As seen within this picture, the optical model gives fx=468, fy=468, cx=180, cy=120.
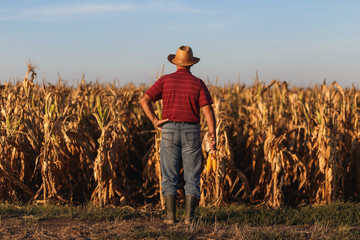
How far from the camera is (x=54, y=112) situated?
8.66 meters

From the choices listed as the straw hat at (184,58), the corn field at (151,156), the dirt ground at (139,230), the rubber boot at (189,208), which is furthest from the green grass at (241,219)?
the straw hat at (184,58)

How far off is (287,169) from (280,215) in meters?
1.48

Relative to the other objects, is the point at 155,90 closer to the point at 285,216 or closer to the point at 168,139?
the point at 168,139

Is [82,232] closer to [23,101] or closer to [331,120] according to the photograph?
[23,101]

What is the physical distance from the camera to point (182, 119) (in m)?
6.29

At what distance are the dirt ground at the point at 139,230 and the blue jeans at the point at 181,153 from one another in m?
0.55

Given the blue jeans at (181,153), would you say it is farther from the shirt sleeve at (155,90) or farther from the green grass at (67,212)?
the green grass at (67,212)

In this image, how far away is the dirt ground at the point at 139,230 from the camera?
5.76m

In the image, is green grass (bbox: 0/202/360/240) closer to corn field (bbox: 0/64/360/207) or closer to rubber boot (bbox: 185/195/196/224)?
rubber boot (bbox: 185/195/196/224)

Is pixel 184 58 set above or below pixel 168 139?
above

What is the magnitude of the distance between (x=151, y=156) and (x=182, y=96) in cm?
242

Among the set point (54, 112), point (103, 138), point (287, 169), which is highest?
point (54, 112)

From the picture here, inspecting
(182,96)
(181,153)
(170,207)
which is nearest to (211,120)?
(182,96)

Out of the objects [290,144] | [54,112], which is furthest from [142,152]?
[290,144]
